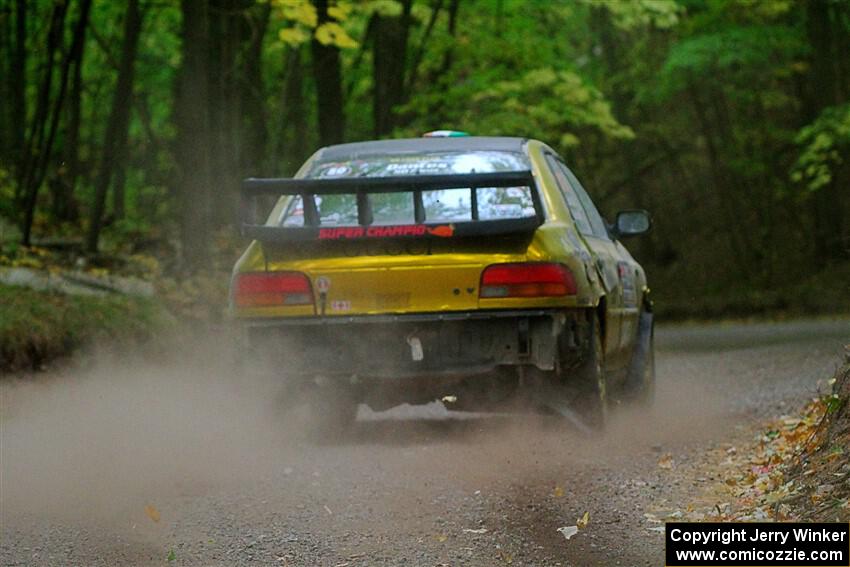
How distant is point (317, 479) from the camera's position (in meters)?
7.51

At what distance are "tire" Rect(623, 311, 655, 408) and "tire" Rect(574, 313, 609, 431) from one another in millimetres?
1750

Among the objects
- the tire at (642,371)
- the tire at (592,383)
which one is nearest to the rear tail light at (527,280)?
the tire at (592,383)

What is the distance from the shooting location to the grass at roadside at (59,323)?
456 inches

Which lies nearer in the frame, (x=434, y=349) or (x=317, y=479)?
(x=317, y=479)

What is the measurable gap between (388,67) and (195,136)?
24.0 feet

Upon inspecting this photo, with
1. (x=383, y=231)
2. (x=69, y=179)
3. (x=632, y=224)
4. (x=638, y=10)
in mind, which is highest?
(x=638, y=10)

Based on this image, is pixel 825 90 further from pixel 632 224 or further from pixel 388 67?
pixel 632 224

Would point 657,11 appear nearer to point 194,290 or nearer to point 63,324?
point 194,290

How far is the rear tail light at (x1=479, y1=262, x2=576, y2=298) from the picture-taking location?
8.07m

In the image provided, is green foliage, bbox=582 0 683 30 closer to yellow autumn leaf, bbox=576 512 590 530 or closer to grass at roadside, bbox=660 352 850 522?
grass at roadside, bbox=660 352 850 522

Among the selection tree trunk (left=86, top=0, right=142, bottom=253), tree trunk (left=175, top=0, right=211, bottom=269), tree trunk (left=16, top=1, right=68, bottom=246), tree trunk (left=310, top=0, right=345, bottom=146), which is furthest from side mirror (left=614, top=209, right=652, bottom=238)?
tree trunk (left=310, top=0, right=345, bottom=146)

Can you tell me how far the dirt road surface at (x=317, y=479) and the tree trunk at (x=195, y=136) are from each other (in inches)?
172

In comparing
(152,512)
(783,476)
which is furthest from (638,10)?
(152,512)

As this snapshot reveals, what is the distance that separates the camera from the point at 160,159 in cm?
3397
